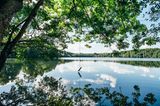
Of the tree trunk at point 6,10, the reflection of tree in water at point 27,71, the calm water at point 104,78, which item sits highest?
the tree trunk at point 6,10

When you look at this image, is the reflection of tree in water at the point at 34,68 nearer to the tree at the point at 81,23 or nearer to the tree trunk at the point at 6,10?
the tree at the point at 81,23

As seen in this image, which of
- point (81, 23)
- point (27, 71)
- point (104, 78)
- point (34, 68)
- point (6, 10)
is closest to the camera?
point (6, 10)

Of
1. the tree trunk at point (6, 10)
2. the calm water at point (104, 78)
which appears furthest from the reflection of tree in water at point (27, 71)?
the tree trunk at point (6, 10)

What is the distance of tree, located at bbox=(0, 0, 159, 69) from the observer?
42.3 ft

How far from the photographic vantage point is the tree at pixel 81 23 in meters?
12.9

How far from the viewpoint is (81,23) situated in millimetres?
15664

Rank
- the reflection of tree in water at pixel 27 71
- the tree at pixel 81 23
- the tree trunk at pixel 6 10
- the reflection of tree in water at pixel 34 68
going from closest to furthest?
the tree trunk at pixel 6 10 < the tree at pixel 81 23 < the reflection of tree in water at pixel 34 68 < the reflection of tree in water at pixel 27 71

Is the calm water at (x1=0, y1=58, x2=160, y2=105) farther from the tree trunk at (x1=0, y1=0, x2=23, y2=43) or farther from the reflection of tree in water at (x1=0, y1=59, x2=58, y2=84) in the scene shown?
the tree trunk at (x1=0, y1=0, x2=23, y2=43)

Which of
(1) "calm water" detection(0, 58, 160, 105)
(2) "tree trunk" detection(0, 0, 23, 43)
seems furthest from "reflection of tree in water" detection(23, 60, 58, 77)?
(2) "tree trunk" detection(0, 0, 23, 43)

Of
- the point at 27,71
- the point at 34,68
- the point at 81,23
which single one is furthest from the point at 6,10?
the point at 27,71

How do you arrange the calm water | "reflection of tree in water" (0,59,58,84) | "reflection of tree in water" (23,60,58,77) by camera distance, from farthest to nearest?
the calm water → "reflection of tree in water" (0,59,58,84) → "reflection of tree in water" (23,60,58,77)

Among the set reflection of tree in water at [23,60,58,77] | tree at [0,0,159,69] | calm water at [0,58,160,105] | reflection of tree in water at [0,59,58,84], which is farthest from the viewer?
calm water at [0,58,160,105]

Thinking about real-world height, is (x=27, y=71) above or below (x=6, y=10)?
below

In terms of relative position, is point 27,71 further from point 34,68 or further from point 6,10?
point 6,10
